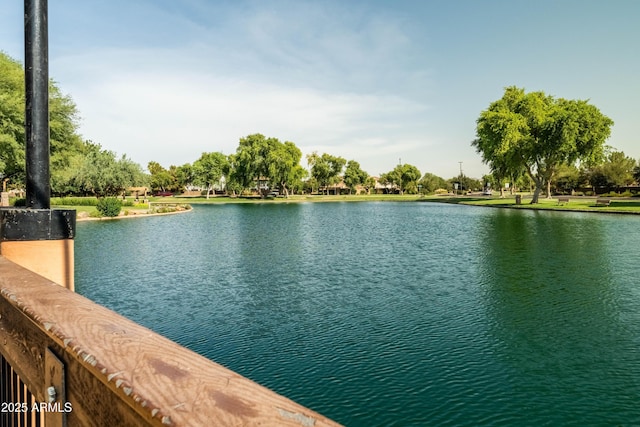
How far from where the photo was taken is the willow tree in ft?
174

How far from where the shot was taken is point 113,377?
1.33 meters

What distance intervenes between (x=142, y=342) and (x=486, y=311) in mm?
12078

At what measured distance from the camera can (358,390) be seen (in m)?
7.73

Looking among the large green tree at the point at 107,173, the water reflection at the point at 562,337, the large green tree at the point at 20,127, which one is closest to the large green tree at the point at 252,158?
the large green tree at the point at 107,173

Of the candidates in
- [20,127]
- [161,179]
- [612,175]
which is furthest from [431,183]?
[20,127]

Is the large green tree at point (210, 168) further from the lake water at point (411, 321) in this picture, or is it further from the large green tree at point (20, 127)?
the lake water at point (411, 321)

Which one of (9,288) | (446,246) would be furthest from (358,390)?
(446,246)

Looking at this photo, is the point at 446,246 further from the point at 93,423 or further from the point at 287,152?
the point at 287,152

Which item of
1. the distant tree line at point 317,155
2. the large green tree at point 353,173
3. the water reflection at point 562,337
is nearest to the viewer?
the water reflection at point 562,337

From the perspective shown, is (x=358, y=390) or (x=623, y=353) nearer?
(x=358, y=390)

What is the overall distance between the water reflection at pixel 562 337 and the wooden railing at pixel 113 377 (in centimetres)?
699

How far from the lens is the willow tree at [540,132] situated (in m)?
53.2

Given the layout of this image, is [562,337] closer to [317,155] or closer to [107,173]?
[107,173]

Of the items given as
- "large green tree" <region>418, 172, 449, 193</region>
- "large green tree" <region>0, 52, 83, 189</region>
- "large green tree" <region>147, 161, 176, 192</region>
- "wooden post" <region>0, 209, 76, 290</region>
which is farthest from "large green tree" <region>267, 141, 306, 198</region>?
"wooden post" <region>0, 209, 76, 290</region>
